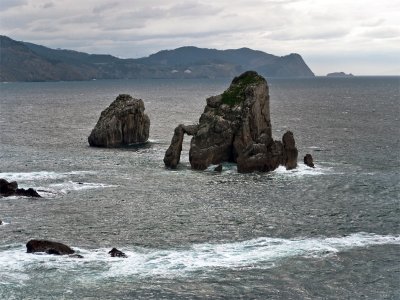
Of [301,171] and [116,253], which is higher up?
[301,171]

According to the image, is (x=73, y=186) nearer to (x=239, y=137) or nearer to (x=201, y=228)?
(x=201, y=228)

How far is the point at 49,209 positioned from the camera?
72.5 m

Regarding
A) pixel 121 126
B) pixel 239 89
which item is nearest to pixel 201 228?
pixel 239 89

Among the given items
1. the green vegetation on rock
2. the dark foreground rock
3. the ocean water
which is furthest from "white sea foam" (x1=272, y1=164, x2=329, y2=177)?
the dark foreground rock

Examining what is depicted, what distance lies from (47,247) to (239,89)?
6216cm

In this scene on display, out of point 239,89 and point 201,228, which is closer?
point 201,228

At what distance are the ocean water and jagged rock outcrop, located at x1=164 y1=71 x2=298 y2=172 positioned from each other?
3.04m

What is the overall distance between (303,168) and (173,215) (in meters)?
35.6

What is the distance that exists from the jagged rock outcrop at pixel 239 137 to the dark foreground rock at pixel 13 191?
28674 mm

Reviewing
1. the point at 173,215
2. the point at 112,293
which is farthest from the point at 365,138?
the point at 112,293

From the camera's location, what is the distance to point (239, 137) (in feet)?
335

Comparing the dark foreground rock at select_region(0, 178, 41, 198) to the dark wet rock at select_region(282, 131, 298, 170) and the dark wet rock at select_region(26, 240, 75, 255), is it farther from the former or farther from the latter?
the dark wet rock at select_region(282, 131, 298, 170)

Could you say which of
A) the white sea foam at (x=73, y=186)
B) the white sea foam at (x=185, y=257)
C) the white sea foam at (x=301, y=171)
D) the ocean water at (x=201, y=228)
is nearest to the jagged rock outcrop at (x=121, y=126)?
the ocean water at (x=201, y=228)

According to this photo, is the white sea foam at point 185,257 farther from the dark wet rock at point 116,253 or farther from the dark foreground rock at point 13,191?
the dark foreground rock at point 13,191
